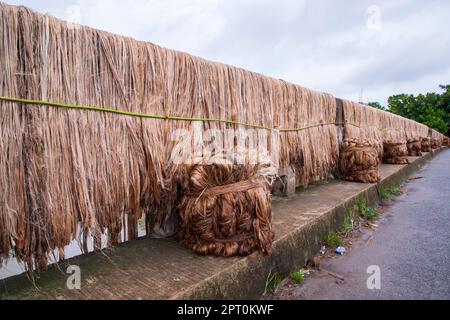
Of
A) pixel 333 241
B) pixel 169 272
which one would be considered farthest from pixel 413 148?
pixel 169 272

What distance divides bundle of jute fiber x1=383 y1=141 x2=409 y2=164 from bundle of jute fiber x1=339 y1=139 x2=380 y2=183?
115 inches

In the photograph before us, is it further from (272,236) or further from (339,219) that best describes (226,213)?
(339,219)

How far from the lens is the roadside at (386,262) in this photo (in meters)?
1.69

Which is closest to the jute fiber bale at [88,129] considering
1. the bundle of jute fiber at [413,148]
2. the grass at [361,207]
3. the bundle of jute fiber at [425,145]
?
the grass at [361,207]

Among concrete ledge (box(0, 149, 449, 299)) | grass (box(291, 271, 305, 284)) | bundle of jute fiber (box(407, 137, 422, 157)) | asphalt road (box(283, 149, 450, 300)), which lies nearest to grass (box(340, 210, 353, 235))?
asphalt road (box(283, 149, 450, 300))

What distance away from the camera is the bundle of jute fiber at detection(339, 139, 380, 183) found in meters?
3.99

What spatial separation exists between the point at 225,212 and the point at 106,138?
76 centimetres

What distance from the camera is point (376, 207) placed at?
3.79 metres

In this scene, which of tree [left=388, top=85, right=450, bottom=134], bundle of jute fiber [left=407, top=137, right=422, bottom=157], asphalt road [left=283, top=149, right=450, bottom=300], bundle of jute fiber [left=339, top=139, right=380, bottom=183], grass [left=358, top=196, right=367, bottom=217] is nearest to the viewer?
asphalt road [left=283, top=149, right=450, bottom=300]

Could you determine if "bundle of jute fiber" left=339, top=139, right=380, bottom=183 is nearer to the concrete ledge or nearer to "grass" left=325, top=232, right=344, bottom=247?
"grass" left=325, top=232, right=344, bottom=247

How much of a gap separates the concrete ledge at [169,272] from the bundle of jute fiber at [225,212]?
77 millimetres
